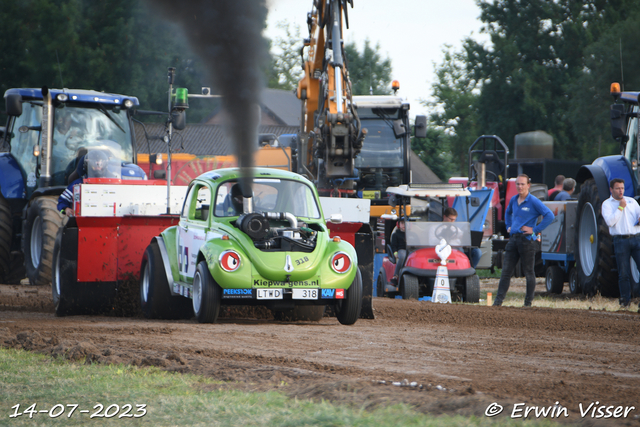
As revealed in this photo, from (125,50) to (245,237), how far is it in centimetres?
1875

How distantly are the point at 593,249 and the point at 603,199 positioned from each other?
3.48ft

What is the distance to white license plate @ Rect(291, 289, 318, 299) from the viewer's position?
9.04 metres

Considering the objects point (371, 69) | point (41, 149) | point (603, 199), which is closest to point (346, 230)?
point (603, 199)

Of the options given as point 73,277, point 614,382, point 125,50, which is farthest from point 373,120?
point 614,382

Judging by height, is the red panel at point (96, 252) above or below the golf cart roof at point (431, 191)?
below

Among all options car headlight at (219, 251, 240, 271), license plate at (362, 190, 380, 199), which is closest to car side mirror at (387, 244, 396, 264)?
license plate at (362, 190, 380, 199)

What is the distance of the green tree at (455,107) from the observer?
2482 inches

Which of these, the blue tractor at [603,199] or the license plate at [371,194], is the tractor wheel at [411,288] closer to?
the blue tractor at [603,199]

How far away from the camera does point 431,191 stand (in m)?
15.1

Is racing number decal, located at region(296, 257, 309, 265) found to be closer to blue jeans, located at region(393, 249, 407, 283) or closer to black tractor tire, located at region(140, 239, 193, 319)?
black tractor tire, located at region(140, 239, 193, 319)

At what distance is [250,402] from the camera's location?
16.7ft

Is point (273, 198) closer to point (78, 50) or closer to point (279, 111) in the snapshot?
→ point (78, 50)

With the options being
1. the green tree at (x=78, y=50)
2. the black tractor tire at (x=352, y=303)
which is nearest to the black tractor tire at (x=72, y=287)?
the black tractor tire at (x=352, y=303)

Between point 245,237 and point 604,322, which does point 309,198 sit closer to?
point 245,237
